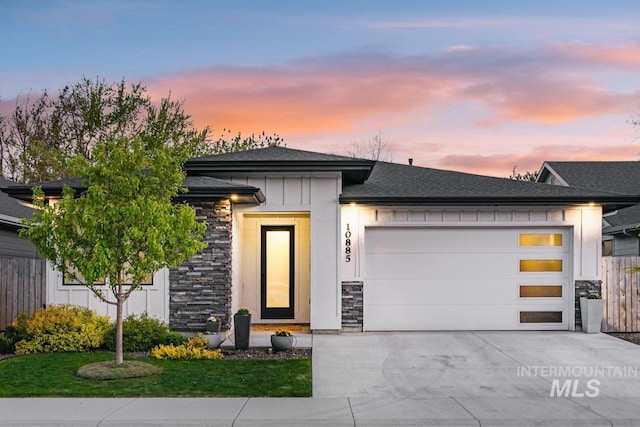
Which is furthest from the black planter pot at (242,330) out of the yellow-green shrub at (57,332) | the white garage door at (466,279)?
the white garage door at (466,279)

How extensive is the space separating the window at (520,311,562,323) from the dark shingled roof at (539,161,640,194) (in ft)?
30.7

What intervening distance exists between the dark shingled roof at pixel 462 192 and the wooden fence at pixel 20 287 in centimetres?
712

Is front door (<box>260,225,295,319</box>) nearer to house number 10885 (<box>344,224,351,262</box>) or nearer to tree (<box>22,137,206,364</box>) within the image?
house number 10885 (<box>344,224,351,262</box>)

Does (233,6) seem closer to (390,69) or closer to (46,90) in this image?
(390,69)

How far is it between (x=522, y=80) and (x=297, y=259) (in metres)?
9.33

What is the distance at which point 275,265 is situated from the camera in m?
16.2

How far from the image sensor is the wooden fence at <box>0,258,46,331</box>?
Result: 14344 millimetres

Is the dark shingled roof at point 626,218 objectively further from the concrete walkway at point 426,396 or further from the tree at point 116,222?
the tree at point 116,222

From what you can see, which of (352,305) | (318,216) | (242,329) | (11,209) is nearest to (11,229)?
(11,209)

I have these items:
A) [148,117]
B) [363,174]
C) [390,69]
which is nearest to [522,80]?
[390,69]

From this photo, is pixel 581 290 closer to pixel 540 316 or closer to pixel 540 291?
pixel 540 291

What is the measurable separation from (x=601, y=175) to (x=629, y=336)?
11.5 metres

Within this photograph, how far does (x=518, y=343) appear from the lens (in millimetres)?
13125

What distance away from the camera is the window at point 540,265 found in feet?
49.5
